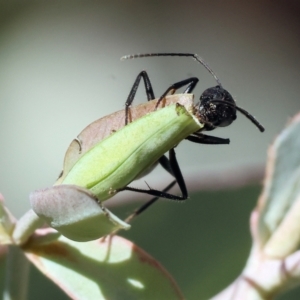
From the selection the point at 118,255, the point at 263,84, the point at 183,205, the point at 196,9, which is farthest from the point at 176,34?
the point at 118,255

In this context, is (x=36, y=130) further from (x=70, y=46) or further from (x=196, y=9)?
(x=196, y=9)

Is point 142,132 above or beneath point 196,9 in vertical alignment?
beneath

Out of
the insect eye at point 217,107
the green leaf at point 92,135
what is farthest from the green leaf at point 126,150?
the insect eye at point 217,107

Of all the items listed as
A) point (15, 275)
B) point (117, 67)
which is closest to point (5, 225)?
point (15, 275)

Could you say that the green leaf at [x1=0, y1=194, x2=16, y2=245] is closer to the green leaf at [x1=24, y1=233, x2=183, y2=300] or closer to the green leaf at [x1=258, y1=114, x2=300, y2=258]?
the green leaf at [x1=24, y1=233, x2=183, y2=300]

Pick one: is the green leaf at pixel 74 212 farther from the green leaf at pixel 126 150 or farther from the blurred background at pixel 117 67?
the blurred background at pixel 117 67

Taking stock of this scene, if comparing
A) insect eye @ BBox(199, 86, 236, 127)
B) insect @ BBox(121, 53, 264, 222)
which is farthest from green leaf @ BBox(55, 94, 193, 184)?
insect eye @ BBox(199, 86, 236, 127)
